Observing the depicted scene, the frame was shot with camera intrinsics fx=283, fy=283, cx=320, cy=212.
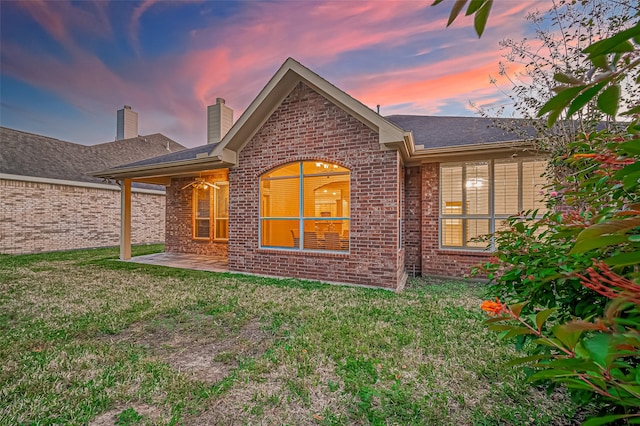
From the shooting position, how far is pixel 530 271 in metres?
1.81

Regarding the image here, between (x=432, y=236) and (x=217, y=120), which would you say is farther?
(x=217, y=120)

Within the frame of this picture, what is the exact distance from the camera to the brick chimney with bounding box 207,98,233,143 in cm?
1434

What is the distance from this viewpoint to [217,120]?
47.2 feet

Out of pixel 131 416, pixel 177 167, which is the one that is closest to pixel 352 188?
pixel 131 416

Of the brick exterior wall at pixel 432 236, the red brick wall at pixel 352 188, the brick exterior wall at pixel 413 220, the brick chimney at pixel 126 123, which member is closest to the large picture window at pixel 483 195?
the brick exterior wall at pixel 432 236

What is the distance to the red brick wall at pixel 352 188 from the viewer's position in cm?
633

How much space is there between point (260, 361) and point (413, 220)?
588 centimetres

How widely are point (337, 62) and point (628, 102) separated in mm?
7945

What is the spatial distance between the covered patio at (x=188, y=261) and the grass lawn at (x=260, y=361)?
302 centimetres

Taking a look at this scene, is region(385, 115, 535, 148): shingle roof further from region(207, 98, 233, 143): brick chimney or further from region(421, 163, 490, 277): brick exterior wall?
region(207, 98, 233, 143): brick chimney

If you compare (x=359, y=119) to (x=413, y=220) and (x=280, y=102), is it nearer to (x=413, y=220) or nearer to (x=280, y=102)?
(x=280, y=102)

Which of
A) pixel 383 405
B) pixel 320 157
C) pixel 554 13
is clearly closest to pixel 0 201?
pixel 320 157

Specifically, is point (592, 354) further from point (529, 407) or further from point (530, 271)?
point (529, 407)

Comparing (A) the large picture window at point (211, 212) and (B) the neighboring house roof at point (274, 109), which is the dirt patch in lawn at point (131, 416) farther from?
(A) the large picture window at point (211, 212)
